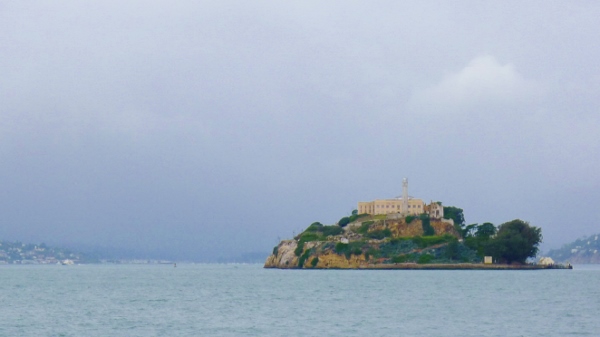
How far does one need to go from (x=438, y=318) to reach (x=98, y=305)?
3050 cm

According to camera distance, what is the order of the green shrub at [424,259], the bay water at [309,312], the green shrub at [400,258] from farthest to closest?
1. the green shrub at [400,258]
2. the green shrub at [424,259]
3. the bay water at [309,312]

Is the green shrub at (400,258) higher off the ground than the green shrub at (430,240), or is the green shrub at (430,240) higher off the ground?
the green shrub at (430,240)

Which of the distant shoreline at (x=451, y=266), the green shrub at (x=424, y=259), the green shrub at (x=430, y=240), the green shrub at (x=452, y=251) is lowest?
the distant shoreline at (x=451, y=266)

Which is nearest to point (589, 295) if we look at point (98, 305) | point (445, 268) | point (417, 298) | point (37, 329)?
point (417, 298)

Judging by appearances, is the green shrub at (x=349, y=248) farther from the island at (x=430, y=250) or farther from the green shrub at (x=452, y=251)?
the green shrub at (x=452, y=251)

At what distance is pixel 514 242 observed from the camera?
178 m

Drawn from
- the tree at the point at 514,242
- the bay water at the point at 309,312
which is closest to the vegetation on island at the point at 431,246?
the tree at the point at 514,242

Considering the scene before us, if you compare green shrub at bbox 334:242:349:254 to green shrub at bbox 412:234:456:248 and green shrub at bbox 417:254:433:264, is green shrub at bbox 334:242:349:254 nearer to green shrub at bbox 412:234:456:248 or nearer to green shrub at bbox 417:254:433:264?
green shrub at bbox 412:234:456:248

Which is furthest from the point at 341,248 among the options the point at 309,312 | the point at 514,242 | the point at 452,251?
the point at 309,312

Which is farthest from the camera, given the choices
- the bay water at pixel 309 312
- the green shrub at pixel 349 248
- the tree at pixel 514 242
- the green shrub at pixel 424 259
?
the green shrub at pixel 349 248

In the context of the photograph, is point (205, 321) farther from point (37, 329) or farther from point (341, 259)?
point (341, 259)

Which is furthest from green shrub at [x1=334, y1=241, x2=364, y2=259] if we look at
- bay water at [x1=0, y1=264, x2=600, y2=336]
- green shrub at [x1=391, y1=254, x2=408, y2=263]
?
bay water at [x1=0, y1=264, x2=600, y2=336]

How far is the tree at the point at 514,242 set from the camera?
587 feet

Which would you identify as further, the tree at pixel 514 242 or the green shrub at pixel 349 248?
the green shrub at pixel 349 248
